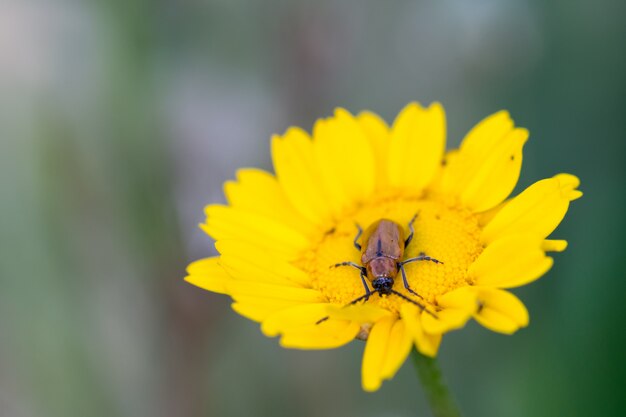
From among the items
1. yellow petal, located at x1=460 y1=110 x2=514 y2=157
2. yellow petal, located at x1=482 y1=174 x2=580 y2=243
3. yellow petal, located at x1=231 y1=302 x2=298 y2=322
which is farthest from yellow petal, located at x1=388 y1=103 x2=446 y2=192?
yellow petal, located at x1=231 y1=302 x2=298 y2=322

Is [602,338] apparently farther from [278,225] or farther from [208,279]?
[208,279]

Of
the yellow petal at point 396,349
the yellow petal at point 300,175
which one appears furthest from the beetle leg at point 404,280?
the yellow petal at point 300,175

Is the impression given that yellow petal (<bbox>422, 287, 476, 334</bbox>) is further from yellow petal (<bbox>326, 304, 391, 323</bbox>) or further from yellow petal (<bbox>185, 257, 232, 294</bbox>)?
yellow petal (<bbox>185, 257, 232, 294</bbox>)

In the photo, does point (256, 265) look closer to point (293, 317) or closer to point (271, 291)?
point (271, 291)

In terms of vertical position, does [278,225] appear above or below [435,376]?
above

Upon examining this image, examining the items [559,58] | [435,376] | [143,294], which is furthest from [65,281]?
[559,58]

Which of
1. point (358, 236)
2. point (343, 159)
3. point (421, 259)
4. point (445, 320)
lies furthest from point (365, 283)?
point (343, 159)

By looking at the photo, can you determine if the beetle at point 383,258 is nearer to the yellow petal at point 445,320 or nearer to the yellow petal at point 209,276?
the yellow petal at point 445,320
